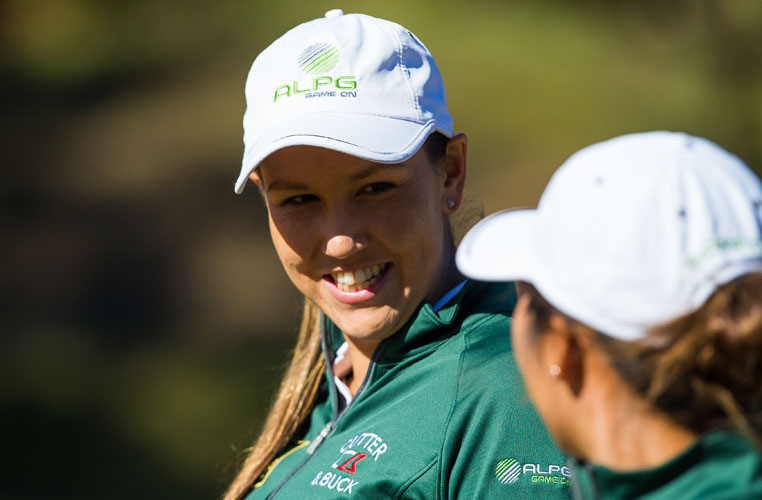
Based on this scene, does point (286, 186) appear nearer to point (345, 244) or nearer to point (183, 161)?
point (345, 244)

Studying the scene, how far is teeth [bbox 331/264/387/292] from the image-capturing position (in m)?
2.02

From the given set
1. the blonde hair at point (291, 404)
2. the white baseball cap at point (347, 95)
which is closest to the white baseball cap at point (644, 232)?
the white baseball cap at point (347, 95)

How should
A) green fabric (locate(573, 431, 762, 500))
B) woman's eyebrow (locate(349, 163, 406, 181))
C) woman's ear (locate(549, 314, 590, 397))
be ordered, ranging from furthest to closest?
woman's eyebrow (locate(349, 163, 406, 181)), woman's ear (locate(549, 314, 590, 397)), green fabric (locate(573, 431, 762, 500))

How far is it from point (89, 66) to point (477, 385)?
669 centimetres

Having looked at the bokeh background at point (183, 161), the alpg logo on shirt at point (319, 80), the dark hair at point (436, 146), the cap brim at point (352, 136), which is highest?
the alpg logo on shirt at point (319, 80)

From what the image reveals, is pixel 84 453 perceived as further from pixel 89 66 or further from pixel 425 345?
pixel 425 345

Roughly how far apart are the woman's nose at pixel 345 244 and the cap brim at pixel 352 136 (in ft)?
0.67

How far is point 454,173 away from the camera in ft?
6.86

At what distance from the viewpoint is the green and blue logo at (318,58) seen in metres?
1.95

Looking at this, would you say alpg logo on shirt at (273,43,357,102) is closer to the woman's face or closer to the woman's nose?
the woman's face

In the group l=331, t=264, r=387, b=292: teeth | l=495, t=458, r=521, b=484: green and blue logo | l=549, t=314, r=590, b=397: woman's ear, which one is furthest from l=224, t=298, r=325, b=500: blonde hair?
l=549, t=314, r=590, b=397: woman's ear

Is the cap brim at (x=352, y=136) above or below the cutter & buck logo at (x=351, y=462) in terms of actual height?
above

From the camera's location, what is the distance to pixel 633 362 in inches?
46.0

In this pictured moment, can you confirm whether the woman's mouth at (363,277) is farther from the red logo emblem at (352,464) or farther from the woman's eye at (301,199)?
the red logo emblem at (352,464)
